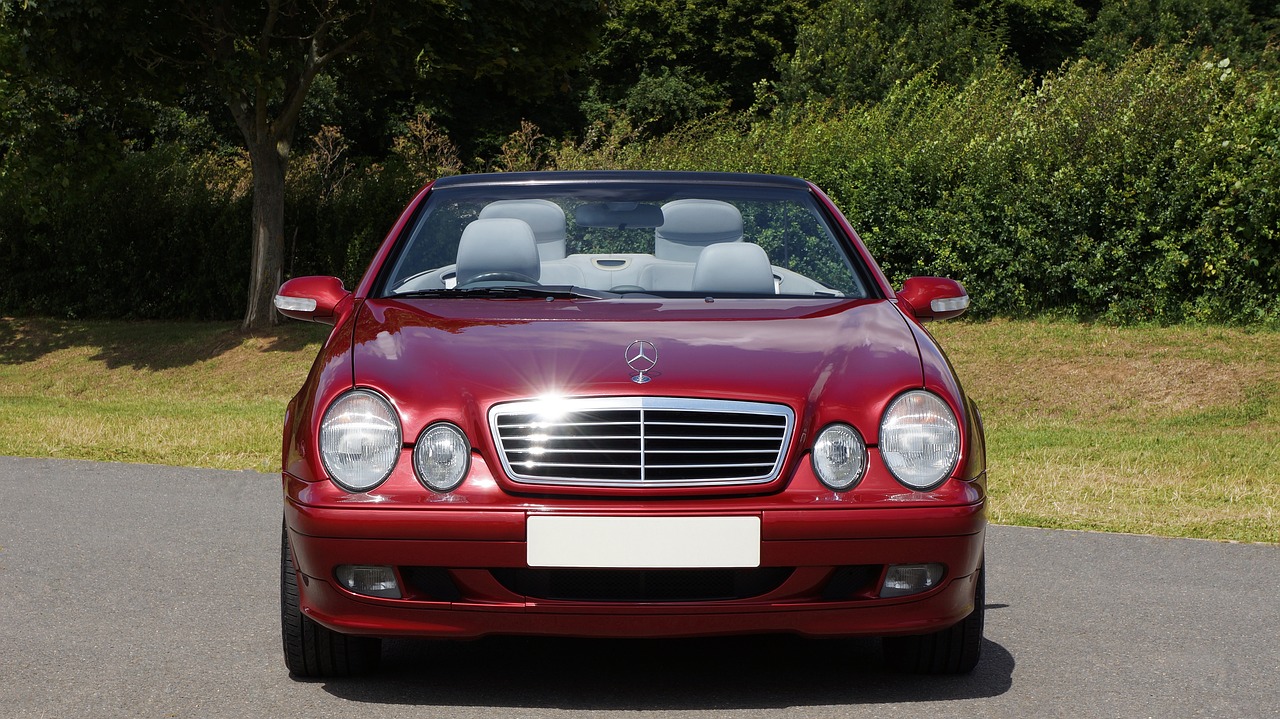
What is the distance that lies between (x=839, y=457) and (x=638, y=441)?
528mm

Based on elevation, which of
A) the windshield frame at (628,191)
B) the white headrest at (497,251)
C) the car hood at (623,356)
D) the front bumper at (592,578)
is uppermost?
the windshield frame at (628,191)

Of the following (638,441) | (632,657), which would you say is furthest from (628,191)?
(638,441)

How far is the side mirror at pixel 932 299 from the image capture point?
5164 mm

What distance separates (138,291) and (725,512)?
2403cm

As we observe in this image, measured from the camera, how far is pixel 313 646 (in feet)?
14.5

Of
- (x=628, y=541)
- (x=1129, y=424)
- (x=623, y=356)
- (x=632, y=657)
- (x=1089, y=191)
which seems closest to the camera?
(x=628, y=541)

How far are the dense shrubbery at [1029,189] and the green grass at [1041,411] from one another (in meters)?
0.63

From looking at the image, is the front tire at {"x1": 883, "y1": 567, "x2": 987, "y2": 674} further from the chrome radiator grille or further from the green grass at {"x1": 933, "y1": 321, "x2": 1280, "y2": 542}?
the green grass at {"x1": 933, "y1": 321, "x2": 1280, "y2": 542}

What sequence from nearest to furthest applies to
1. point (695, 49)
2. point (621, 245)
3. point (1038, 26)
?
1. point (621, 245)
2. point (1038, 26)
3. point (695, 49)

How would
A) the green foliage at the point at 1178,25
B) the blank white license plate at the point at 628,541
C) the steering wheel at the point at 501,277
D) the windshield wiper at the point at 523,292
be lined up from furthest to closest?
the green foliage at the point at 1178,25 < the steering wheel at the point at 501,277 < the windshield wiper at the point at 523,292 < the blank white license plate at the point at 628,541

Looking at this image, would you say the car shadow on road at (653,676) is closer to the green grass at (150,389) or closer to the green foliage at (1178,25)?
the green grass at (150,389)

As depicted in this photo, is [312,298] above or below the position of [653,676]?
above

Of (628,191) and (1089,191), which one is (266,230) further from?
(628,191)

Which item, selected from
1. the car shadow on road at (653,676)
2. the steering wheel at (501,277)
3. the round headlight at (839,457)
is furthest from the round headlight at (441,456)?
the steering wheel at (501,277)
